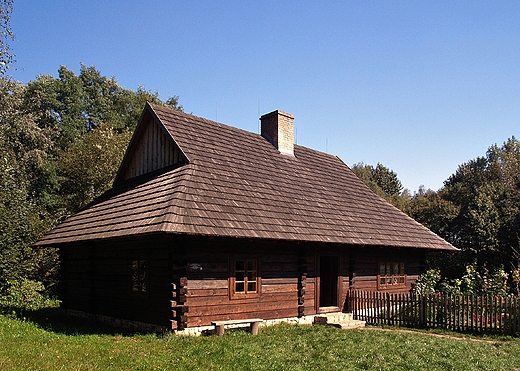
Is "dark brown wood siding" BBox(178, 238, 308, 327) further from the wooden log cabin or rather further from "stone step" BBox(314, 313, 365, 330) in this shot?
"stone step" BBox(314, 313, 365, 330)

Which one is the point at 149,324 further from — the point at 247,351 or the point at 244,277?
the point at 247,351

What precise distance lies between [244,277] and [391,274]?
770 centimetres

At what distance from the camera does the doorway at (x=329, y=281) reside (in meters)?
16.8

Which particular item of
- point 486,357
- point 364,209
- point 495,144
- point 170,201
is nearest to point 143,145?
point 170,201

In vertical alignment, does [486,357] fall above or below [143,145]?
below

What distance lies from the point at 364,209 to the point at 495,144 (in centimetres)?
3792

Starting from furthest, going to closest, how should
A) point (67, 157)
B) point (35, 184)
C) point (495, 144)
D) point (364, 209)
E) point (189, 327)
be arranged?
point (495, 144), point (35, 184), point (67, 157), point (364, 209), point (189, 327)

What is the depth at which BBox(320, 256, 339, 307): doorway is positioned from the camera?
55.1 feet

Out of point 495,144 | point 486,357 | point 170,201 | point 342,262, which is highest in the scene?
point 495,144

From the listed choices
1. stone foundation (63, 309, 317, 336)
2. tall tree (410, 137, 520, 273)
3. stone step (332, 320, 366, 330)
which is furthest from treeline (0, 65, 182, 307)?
tall tree (410, 137, 520, 273)

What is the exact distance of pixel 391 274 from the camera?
18.8m

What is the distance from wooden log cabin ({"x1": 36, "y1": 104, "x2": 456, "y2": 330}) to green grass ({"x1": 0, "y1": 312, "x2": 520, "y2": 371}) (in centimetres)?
123

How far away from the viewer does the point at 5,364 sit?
8289mm

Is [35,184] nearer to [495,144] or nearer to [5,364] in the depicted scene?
[5,364]
